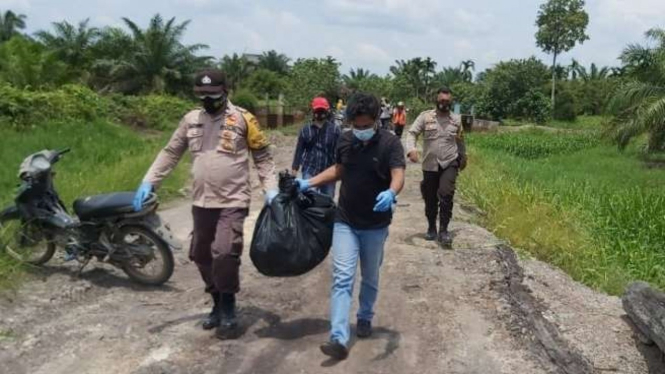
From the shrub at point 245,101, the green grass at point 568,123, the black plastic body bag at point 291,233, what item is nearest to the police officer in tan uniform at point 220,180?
the black plastic body bag at point 291,233

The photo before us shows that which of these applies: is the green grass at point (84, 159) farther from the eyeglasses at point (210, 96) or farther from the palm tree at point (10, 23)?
the palm tree at point (10, 23)

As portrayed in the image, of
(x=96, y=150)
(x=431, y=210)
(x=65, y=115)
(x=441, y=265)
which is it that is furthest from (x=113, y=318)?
(x=65, y=115)

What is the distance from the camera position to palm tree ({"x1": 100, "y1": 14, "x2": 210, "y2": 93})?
38.8 metres

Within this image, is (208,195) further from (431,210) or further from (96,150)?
(96,150)

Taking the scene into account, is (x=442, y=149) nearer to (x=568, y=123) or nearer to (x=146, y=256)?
(x=146, y=256)

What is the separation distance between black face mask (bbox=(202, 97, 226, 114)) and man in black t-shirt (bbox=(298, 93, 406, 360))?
859 millimetres

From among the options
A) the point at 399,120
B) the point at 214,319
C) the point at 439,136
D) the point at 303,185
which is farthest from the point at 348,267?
the point at 399,120

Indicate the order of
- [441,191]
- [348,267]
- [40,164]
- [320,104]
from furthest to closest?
1. [441,191]
2. [320,104]
3. [40,164]
4. [348,267]

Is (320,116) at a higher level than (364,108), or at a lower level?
lower

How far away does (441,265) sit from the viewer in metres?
7.22

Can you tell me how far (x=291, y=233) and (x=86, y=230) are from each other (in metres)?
2.60

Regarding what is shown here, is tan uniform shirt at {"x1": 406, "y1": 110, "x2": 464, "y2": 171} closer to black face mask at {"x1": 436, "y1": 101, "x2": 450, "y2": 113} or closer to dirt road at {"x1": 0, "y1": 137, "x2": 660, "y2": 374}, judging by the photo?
black face mask at {"x1": 436, "y1": 101, "x2": 450, "y2": 113}

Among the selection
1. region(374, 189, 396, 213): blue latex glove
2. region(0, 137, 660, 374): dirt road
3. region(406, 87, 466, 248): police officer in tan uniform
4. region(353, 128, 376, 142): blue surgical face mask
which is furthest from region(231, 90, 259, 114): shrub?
region(374, 189, 396, 213): blue latex glove

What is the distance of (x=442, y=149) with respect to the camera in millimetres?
8086
